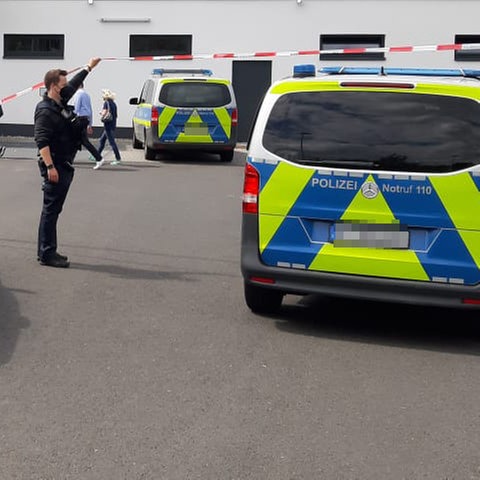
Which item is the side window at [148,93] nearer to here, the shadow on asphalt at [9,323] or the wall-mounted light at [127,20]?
the wall-mounted light at [127,20]

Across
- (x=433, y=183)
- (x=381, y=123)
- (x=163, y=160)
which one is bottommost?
(x=163, y=160)

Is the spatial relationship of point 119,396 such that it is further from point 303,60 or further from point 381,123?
point 303,60

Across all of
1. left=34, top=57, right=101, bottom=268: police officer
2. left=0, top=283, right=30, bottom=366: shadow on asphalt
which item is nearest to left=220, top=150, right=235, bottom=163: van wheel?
left=34, top=57, right=101, bottom=268: police officer

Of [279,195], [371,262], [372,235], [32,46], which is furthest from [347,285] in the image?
[32,46]

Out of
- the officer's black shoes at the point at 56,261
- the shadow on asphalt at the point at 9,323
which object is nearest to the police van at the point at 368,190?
the shadow on asphalt at the point at 9,323

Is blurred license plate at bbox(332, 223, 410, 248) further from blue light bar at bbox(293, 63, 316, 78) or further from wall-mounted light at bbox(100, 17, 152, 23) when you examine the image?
wall-mounted light at bbox(100, 17, 152, 23)

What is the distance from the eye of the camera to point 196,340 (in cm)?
552

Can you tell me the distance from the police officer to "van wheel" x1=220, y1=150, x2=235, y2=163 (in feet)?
36.4

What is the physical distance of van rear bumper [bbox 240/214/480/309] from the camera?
17.7 ft

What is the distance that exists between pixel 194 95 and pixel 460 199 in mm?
13034

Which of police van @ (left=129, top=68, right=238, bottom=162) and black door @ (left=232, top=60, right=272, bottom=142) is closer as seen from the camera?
police van @ (left=129, top=68, right=238, bottom=162)

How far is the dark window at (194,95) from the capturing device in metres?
17.7

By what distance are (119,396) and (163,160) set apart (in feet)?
48.8

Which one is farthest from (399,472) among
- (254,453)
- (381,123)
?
(381,123)
